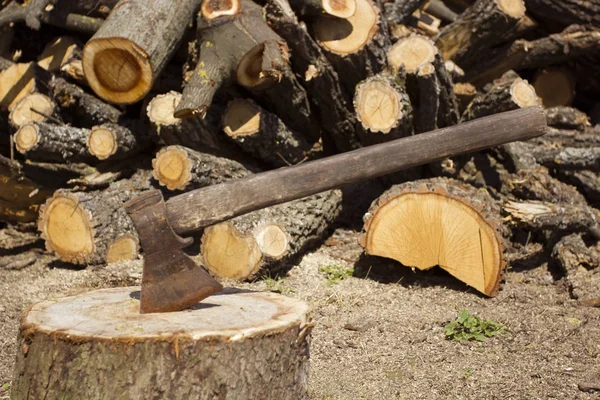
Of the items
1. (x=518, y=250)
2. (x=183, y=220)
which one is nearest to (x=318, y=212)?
(x=518, y=250)

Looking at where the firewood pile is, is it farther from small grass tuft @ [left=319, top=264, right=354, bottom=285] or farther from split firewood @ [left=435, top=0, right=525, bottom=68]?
small grass tuft @ [left=319, top=264, right=354, bottom=285]

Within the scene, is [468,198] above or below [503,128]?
below

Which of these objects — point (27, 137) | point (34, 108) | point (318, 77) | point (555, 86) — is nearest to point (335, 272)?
point (318, 77)

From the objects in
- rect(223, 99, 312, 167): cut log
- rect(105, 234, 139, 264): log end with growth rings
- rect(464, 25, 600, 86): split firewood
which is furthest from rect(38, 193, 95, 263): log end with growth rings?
rect(464, 25, 600, 86): split firewood

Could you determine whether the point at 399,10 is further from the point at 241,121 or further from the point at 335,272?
the point at 335,272

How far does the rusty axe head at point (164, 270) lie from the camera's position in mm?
2805

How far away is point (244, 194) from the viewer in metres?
3.03

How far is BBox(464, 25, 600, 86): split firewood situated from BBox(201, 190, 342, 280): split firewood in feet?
8.54

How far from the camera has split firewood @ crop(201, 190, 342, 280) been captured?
4.72 m

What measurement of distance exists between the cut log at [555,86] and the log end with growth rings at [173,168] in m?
3.98

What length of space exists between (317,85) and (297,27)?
55 centimetres

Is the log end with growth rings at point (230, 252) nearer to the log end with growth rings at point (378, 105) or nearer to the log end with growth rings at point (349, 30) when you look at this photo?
the log end with growth rings at point (378, 105)

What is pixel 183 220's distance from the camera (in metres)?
2.91

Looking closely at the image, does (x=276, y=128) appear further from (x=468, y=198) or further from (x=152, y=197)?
(x=152, y=197)
